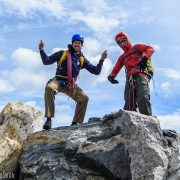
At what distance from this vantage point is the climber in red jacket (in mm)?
→ 11367

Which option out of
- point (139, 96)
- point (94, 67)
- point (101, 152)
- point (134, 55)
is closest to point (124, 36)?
point (134, 55)

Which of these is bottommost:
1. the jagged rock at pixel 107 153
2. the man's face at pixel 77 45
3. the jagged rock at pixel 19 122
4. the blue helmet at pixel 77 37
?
the jagged rock at pixel 107 153

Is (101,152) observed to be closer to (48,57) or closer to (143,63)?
(143,63)

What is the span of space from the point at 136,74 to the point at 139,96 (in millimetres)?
1016

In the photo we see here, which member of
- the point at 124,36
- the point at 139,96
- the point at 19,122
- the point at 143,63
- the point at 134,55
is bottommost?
the point at 19,122

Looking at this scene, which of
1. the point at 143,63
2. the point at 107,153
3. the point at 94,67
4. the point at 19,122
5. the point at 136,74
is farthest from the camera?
the point at 19,122

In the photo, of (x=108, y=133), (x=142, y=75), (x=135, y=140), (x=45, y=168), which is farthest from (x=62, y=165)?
(x=142, y=75)

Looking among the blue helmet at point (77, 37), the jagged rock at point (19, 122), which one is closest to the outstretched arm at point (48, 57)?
the blue helmet at point (77, 37)

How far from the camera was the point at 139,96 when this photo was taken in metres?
11.4

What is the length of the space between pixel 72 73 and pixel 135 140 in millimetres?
4424

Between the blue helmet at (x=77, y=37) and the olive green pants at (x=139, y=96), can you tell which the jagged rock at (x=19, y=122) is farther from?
the olive green pants at (x=139, y=96)

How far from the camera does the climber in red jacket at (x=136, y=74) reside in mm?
11367

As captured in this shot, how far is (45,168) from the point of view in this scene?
10.2 m

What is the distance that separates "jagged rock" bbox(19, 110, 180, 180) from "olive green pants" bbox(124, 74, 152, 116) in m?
1.53
